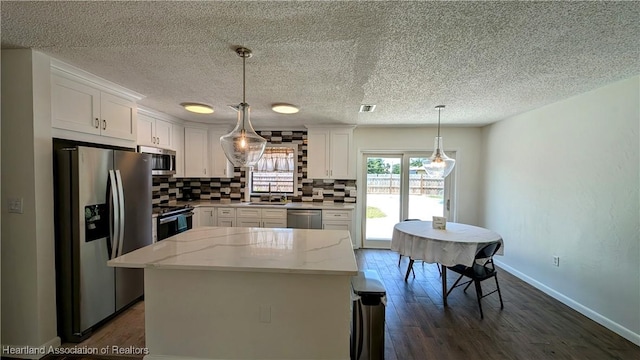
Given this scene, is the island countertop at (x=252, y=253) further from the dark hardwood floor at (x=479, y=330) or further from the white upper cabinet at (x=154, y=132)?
the white upper cabinet at (x=154, y=132)

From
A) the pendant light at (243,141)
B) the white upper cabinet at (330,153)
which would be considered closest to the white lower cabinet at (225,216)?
the white upper cabinet at (330,153)

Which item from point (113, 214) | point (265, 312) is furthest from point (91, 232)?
point (265, 312)

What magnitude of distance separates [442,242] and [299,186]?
2769mm

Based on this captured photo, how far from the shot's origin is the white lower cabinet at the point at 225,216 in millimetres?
4238

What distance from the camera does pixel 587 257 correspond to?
Result: 2588 mm

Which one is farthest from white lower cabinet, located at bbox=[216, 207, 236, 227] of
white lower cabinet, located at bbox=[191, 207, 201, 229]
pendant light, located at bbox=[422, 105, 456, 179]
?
pendant light, located at bbox=[422, 105, 456, 179]

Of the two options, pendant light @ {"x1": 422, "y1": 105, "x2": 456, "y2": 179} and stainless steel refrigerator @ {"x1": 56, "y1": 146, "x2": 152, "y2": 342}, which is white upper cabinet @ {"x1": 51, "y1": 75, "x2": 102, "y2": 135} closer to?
stainless steel refrigerator @ {"x1": 56, "y1": 146, "x2": 152, "y2": 342}

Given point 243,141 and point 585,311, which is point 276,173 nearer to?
point 243,141

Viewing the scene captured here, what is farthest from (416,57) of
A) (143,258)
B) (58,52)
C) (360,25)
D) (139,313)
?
(139,313)

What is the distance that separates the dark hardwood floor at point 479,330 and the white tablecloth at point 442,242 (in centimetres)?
54

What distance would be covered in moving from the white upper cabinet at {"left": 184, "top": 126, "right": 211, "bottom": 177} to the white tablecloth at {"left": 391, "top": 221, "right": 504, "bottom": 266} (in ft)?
11.1

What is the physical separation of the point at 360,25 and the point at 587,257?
321cm

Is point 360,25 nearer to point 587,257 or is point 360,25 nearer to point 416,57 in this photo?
point 416,57

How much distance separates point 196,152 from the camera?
14.4 ft
